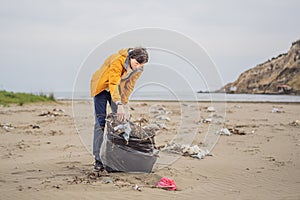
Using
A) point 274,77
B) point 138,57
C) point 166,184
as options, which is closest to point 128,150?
point 166,184

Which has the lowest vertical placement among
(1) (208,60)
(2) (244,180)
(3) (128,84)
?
(2) (244,180)

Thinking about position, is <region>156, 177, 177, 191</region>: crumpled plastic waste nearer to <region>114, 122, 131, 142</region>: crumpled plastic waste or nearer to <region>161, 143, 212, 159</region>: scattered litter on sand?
<region>114, 122, 131, 142</region>: crumpled plastic waste

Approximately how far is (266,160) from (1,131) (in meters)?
5.95

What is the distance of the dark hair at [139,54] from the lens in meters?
4.52

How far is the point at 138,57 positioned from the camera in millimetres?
4523

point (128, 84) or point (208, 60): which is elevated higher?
point (208, 60)

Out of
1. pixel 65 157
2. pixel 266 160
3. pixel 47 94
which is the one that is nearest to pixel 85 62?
pixel 65 157

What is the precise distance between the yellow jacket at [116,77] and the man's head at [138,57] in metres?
0.07

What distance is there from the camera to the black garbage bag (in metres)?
4.67

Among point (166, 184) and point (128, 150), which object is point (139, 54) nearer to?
point (128, 150)

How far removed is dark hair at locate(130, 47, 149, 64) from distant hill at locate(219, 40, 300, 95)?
30.8 metres

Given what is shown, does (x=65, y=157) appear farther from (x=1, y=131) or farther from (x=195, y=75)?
(x=1, y=131)

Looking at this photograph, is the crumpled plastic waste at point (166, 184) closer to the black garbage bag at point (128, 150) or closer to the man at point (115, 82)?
the black garbage bag at point (128, 150)

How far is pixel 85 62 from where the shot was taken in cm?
488
